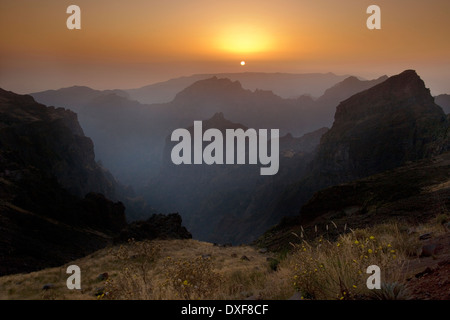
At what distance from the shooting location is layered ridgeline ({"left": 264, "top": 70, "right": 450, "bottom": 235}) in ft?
228

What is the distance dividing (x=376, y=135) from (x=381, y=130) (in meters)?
1.91

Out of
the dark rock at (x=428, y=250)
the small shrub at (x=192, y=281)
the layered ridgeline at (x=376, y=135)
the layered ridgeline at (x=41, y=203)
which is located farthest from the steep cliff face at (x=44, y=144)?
the layered ridgeline at (x=376, y=135)

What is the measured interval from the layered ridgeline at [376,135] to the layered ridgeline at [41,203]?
193 feet

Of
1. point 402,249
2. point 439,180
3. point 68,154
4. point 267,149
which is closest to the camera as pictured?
point 402,249

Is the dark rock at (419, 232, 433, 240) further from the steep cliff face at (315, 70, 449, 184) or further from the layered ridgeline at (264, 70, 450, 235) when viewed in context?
the steep cliff face at (315, 70, 449, 184)

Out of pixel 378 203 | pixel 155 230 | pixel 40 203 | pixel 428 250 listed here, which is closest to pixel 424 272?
pixel 428 250

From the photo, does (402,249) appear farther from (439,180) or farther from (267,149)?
(267,149)

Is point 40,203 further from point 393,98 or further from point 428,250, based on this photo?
point 393,98

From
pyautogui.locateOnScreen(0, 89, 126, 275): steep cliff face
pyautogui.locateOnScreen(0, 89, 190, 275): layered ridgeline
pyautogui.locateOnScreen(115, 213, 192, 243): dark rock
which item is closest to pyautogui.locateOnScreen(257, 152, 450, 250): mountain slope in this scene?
pyautogui.locateOnScreen(115, 213, 192, 243): dark rock

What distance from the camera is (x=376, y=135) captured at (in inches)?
3273

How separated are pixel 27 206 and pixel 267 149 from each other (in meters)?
148

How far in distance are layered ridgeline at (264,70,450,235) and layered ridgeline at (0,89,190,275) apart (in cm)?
5895
